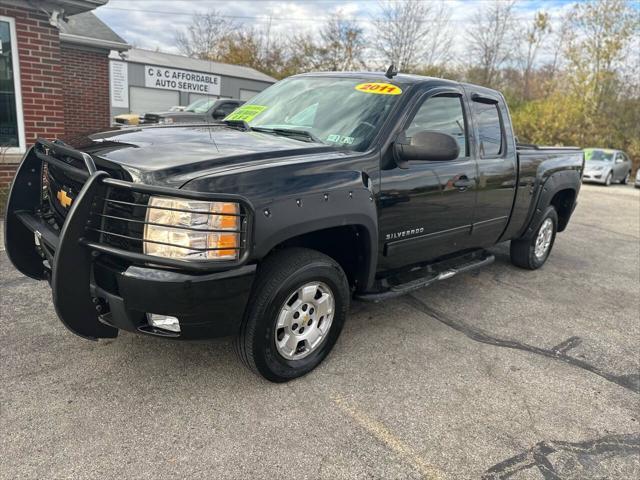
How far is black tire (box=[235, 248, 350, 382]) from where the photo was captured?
2736 millimetres

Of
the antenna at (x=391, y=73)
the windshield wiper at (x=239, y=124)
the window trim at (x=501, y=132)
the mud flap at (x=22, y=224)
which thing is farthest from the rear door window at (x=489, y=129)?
the mud flap at (x=22, y=224)

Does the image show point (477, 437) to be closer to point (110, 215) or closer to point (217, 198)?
point (217, 198)

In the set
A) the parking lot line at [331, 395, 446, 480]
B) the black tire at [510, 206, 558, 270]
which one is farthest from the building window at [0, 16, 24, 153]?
the black tire at [510, 206, 558, 270]

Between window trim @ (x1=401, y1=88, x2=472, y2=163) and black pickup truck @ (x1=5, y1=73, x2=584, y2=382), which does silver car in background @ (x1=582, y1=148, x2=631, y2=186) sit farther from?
black pickup truck @ (x1=5, y1=73, x2=584, y2=382)

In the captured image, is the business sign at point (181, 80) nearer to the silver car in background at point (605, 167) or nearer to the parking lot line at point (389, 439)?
the silver car in background at point (605, 167)

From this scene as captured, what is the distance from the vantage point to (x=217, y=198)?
7.60 feet

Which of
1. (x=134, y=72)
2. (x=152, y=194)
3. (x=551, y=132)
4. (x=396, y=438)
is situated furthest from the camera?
(x=551, y=132)

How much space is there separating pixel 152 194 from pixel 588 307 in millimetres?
4457

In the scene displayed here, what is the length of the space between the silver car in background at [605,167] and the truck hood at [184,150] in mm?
A: 20035

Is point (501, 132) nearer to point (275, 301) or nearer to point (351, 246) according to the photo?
point (351, 246)

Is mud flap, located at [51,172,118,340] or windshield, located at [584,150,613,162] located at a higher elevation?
mud flap, located at [51,172,118,340]

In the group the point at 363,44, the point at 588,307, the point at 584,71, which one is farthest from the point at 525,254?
the point at 363,44

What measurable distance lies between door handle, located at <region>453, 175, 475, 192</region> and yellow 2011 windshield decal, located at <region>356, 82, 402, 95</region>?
882 mm

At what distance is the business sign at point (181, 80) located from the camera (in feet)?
77.5
